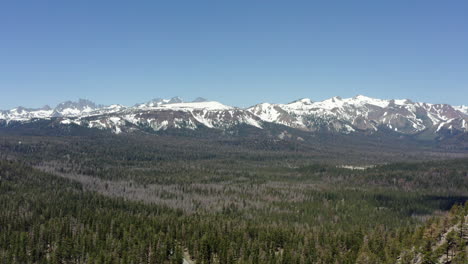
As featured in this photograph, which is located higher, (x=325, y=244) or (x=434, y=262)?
(x=434, y=262)

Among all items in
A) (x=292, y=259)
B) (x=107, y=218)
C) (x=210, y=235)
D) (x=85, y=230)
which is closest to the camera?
(x=292, y=259)

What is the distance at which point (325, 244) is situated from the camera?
129 meters

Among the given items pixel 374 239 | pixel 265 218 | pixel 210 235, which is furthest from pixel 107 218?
pixel 374 239

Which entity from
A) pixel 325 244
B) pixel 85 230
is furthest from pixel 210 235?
pixel 85 230

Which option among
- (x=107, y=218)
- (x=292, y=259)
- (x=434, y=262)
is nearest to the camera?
(x=434, y=262)

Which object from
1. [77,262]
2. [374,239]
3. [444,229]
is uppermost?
[444,229]

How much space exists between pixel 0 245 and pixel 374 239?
127 m

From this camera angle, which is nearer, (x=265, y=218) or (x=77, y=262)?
(x=77, y=262)

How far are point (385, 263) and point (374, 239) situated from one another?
26.1 meters

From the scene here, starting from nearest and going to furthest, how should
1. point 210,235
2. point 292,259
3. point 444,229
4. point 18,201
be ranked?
point 444,229 → point 292,259 → point 210,235 → point 18,201

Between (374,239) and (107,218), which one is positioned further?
(107,218)

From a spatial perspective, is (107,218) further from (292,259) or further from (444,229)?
(444,229)

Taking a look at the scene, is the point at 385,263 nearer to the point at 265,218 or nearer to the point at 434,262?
the point at 434,262

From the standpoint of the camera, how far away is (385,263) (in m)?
95.7
